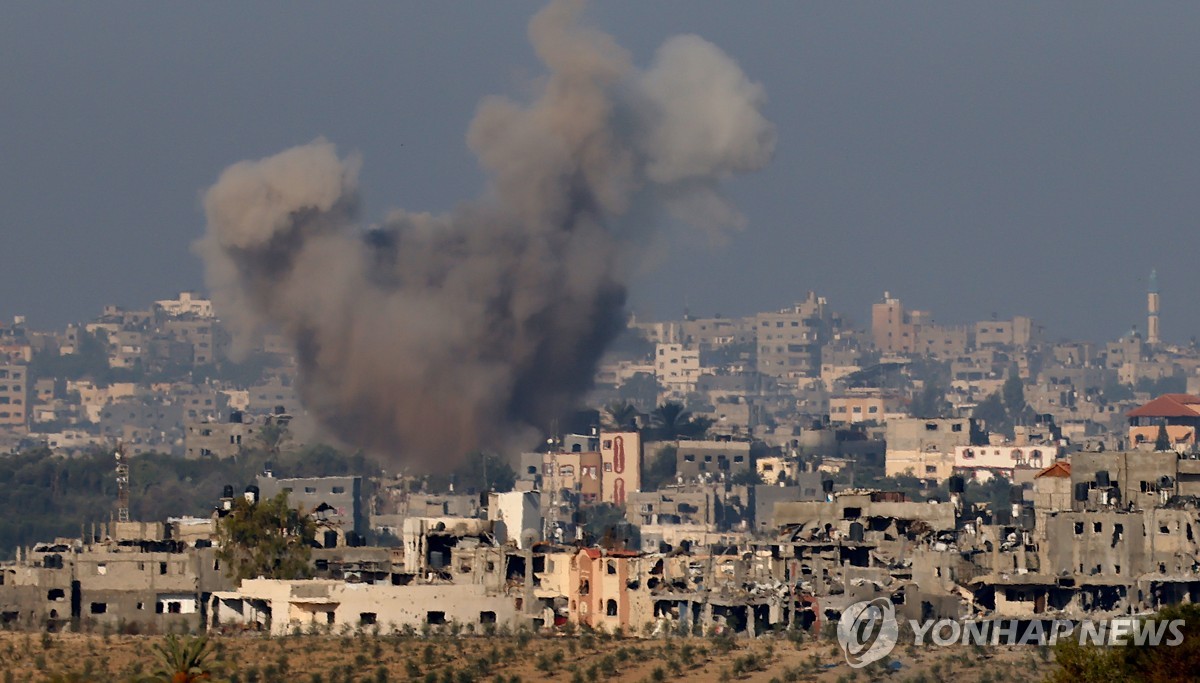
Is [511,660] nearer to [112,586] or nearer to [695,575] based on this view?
[695,575]

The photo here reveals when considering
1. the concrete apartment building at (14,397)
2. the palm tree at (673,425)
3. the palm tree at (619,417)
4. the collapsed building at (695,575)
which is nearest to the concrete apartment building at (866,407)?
the palm tree at (673,425)

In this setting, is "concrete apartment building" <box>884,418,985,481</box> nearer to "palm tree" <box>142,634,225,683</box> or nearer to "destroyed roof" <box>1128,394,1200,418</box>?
"destroyed roof" <box>1128,394,1200,418</box>

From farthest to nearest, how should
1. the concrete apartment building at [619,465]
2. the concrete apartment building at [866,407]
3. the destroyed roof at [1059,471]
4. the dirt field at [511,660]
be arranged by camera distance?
1. the concrete apartment building at [866,407]
2. the concrete apartment building at [619,465]
3. the destroyed roof at [1059,471]
4. the dirt field at [511,660]

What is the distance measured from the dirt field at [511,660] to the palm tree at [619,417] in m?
70.2

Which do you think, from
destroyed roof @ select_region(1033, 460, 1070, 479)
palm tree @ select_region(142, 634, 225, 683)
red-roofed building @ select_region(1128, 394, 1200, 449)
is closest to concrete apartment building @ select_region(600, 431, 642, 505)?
red-roofed building @ select_region(1128, 394, 1200, 449)

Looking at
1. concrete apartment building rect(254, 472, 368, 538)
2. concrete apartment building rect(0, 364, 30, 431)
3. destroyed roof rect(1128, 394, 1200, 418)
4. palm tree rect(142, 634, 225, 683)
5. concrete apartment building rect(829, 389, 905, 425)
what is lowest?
palm tree rect(142, 634, 225, 683)

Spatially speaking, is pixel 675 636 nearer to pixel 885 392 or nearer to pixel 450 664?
pixel 450 664

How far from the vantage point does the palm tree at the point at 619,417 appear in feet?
391

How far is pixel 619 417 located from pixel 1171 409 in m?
21.0

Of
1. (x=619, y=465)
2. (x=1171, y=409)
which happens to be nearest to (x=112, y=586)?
(x=619, y=465)

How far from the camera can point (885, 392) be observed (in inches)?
7111

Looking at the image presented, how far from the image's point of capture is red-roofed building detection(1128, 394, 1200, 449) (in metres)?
120

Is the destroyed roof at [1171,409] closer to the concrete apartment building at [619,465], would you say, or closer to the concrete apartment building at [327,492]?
the concrete apartment building at [619,465]

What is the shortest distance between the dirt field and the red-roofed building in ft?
238
